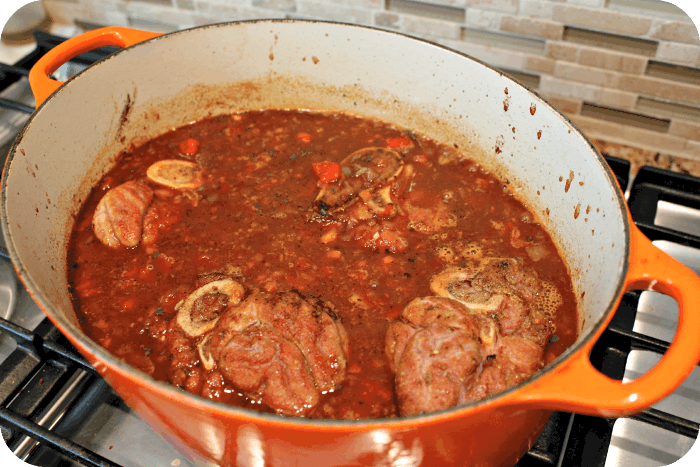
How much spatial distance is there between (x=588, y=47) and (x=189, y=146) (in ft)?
5.36

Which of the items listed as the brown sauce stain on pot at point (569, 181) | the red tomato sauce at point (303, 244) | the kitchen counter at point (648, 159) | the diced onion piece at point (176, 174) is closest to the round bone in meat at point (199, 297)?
the red tomato sauce at point (303, 244)

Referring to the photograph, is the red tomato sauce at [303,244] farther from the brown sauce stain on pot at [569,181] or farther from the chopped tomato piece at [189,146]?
the brown sauce stain on pot at [569,181]

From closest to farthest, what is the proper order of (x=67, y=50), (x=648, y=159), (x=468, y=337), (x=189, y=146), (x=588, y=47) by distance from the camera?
1. (x=468, y=337)
2. (x=67, y=50)
3. (x=189, y=146)
4. (x=588, y=47)
5. (x=648, y=159)

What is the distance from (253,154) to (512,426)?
1.37m

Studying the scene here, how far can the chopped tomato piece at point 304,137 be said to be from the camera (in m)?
2.21

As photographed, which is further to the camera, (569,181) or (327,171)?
(327,171)

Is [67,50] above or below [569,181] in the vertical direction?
above

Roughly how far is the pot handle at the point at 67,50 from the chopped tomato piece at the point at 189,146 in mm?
397

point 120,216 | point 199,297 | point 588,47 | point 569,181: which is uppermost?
point 588,47

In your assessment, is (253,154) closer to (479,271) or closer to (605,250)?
(479,271)

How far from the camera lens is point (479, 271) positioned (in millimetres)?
1695

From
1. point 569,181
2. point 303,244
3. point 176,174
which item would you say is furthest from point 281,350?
point 569,181

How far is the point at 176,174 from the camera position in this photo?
204cm

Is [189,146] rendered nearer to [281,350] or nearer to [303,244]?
[303,244]
